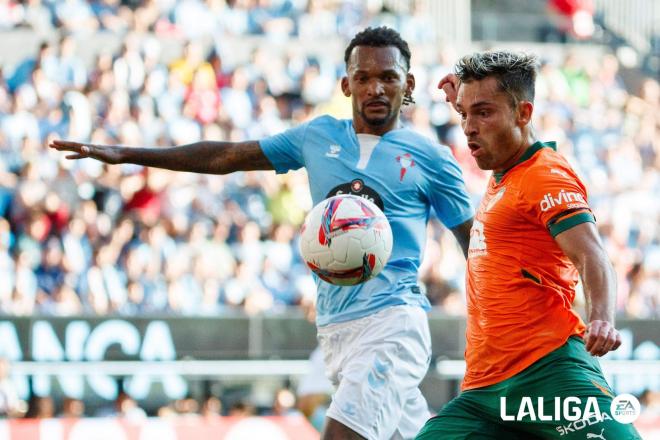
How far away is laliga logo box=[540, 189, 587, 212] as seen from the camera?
15.6ft

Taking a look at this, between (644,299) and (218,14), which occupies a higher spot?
(218,14)

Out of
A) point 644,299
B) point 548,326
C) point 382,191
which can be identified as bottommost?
point 644,299

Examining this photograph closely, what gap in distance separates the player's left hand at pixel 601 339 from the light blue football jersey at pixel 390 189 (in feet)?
6.81

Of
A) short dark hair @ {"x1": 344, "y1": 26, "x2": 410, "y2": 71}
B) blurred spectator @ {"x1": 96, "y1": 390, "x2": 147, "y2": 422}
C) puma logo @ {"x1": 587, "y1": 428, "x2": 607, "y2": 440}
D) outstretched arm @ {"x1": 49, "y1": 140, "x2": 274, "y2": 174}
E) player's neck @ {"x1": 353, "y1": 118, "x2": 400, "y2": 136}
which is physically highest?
short dark hair @ {"x1": 344, "y1": 26, "x2": 410, "y2": 71}

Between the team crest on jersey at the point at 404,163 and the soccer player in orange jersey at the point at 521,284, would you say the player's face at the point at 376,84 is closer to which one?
the team crest on jersey at the point at 404,163

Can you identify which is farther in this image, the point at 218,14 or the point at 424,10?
the point at 424,10

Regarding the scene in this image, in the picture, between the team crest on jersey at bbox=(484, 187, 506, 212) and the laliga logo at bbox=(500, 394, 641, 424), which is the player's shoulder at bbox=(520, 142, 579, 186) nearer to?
the team crest on jersey at bbox=(484, 187, 506, 212)

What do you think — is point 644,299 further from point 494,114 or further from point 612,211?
point 494,114

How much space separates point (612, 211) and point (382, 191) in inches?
402

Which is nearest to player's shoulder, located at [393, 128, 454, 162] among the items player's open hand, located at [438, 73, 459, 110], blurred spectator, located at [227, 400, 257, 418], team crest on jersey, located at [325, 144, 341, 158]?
team crest on jersey, located at [325, 144, 341, 158]

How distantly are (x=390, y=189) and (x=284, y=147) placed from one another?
28.1 inches

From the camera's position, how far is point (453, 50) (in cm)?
1780

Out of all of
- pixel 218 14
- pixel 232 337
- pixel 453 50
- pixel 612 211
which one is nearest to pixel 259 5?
pixel 218 14

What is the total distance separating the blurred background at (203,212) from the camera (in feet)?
35.8
